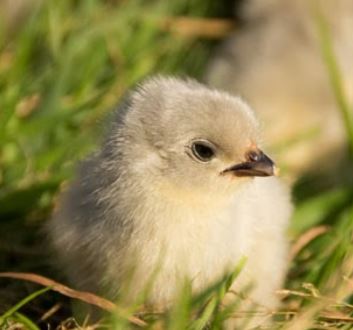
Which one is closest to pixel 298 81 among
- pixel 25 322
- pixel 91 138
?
pixel 91 138

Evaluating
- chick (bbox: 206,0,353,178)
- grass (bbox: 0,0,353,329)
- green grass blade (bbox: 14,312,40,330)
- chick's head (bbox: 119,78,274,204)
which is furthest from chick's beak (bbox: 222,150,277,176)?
chick (bbox: 206,0,353,178)

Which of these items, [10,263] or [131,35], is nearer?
[10,263]

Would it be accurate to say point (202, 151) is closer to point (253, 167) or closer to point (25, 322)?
point (253, 167)

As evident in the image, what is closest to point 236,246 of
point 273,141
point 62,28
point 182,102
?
point 182,102

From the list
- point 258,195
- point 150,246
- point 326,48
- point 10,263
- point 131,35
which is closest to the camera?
point 150,246

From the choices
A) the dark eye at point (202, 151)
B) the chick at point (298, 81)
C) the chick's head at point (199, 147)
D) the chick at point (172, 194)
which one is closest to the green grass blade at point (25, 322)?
the chick at point (172, 194)

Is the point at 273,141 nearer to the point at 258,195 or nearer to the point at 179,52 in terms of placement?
the point at 179,52
